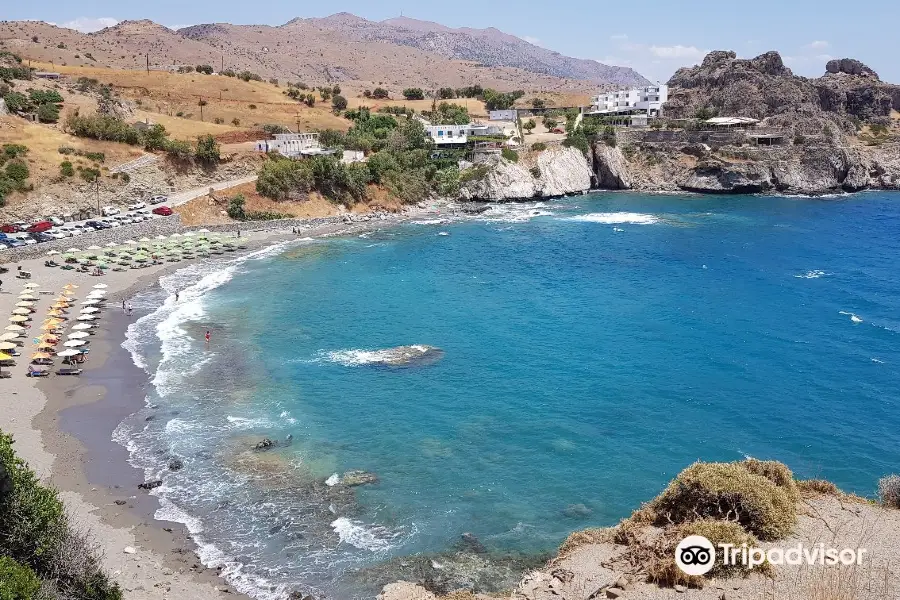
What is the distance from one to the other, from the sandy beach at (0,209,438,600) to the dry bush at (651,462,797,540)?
1533 cm

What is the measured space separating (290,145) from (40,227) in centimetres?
3974

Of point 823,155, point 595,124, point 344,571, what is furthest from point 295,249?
point 823,155

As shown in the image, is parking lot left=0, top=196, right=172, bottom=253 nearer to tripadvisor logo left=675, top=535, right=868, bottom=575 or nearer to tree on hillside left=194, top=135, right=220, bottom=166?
tree on hillside left=194, top=135, right=220, bottom=166

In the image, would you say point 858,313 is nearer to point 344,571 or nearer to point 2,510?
point 344,571

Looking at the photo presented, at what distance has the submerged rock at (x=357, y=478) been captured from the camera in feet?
100

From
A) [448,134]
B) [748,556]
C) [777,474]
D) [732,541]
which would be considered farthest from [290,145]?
[748,556]

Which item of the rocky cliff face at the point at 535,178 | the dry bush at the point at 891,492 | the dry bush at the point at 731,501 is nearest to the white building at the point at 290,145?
the rocky cliff face at the point at 535,178

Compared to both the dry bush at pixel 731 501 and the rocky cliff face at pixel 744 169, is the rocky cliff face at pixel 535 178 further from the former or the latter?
the dry bush at pixel 731 501

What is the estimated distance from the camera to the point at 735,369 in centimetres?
4244

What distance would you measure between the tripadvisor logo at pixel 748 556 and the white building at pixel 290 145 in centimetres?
9188

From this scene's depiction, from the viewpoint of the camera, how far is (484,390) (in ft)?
131

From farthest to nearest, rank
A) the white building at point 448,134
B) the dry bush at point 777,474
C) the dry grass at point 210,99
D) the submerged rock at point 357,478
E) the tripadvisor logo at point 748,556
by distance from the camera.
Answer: the dry grass at point 210,99 < the white building at point 448,134 < the submerged rock at point 357,478 < the dry bush at point 777,474 < the tripadvisor logo at point 748,556

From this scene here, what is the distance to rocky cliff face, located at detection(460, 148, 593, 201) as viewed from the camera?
10738 cm

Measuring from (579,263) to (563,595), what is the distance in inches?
2213
